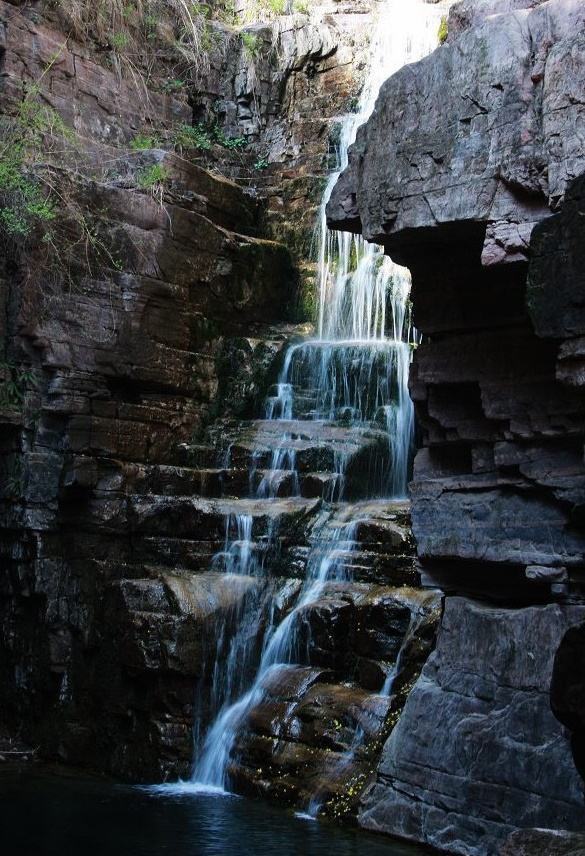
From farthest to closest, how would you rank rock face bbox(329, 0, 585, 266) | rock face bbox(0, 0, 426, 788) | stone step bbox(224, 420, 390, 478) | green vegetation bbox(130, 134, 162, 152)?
green vegetation bbox(130, 134, 162, 152) → stone step bbox(224, 420, 390, 478) → rock face bbox(0, 0, 426, 788) → rock face bbox(329, 0, 585, 266)

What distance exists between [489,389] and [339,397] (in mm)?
6412

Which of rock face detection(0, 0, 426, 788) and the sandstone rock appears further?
rock face detection(0, 0, 426, 788)

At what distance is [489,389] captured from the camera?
7.38m

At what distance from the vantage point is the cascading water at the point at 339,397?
10.4 meters

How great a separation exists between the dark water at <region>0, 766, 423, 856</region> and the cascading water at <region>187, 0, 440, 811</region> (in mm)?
565

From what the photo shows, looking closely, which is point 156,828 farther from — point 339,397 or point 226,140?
point 226,140

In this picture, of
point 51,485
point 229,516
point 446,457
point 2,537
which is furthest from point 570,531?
point 2,537

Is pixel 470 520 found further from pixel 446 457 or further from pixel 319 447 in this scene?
pixel 319 447

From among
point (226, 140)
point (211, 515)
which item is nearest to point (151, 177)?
point (211, 515)

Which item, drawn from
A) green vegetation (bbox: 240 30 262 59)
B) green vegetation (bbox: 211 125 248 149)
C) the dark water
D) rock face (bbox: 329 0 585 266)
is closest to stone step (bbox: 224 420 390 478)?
the dark water

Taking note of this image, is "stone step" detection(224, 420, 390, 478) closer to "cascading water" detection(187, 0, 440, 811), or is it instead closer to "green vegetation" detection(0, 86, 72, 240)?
"cascading water" detection(187, 0, 440, 811)

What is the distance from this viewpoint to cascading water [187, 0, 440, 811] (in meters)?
10.4

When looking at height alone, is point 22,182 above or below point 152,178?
below

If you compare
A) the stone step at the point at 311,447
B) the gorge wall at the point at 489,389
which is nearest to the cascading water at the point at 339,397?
the stone step at the point at 311,447
